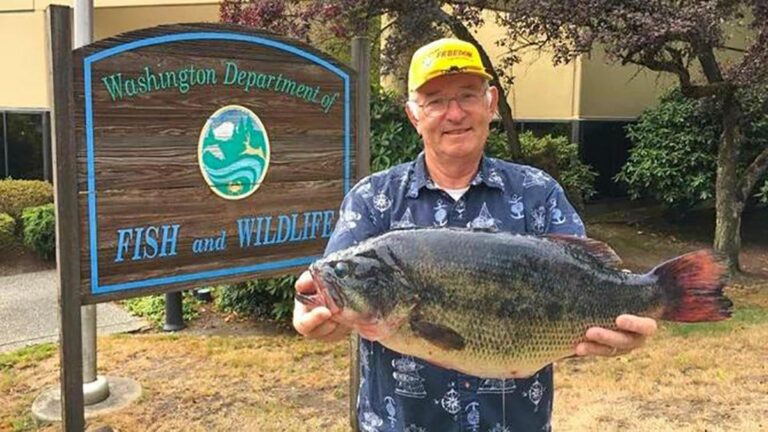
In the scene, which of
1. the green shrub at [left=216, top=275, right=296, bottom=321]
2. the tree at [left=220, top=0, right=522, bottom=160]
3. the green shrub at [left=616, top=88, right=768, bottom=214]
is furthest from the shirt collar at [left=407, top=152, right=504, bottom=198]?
the green shrub at [left=616, top=88, right=768, bottom=214]

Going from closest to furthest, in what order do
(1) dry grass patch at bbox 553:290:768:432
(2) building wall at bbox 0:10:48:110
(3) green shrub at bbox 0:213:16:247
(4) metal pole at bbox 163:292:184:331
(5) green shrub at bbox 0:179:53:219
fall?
1. (1) dry grass patch at bbox 553:290:768:432
2. (4) metal pole at bbox 163:292:184:331
3. (3) green shrub at bbox 0:213:16:247
4. (5) green shrub at bbox 0:179:53:219
5. (2) building wall at bbox 0:10:48:110

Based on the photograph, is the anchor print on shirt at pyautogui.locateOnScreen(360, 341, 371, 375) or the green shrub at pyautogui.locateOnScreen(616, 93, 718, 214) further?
the green shrub at pyautogui.locateOnScreen(616, 93, 718, 214)

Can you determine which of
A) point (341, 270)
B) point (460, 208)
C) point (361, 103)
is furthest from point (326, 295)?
point (361, 103)

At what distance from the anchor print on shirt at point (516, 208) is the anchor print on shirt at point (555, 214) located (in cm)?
8

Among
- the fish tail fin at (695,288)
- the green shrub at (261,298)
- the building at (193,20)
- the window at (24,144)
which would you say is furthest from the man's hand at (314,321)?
the window at (24,144)

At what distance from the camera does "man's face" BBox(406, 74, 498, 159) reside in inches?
81.0

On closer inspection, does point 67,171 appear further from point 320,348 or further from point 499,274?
point 320,348

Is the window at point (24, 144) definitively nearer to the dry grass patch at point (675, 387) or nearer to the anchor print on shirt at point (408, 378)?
the dry grass patch at point (675, 387)

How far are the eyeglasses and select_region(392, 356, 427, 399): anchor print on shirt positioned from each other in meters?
0.64

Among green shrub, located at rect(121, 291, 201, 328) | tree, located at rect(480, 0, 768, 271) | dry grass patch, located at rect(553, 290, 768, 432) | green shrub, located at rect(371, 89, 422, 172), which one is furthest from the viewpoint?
green shrub, located at rect(121, 291, 201, 328)

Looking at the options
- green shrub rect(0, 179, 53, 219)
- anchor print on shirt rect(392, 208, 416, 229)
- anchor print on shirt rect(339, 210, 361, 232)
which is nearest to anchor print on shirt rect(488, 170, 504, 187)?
anchor print on shirt rect(392, 208, 416, 229)

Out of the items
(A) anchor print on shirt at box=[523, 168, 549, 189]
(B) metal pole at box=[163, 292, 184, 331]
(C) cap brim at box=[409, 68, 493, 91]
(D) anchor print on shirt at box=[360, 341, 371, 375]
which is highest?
(C) cap brim at box=[409, 68, 493, 91]

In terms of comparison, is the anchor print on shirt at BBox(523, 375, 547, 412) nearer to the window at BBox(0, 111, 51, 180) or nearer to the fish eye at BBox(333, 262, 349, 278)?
the fish eye at BBox(333, 262, 349, 278)

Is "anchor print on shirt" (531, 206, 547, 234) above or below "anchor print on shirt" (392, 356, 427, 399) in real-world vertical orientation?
above
